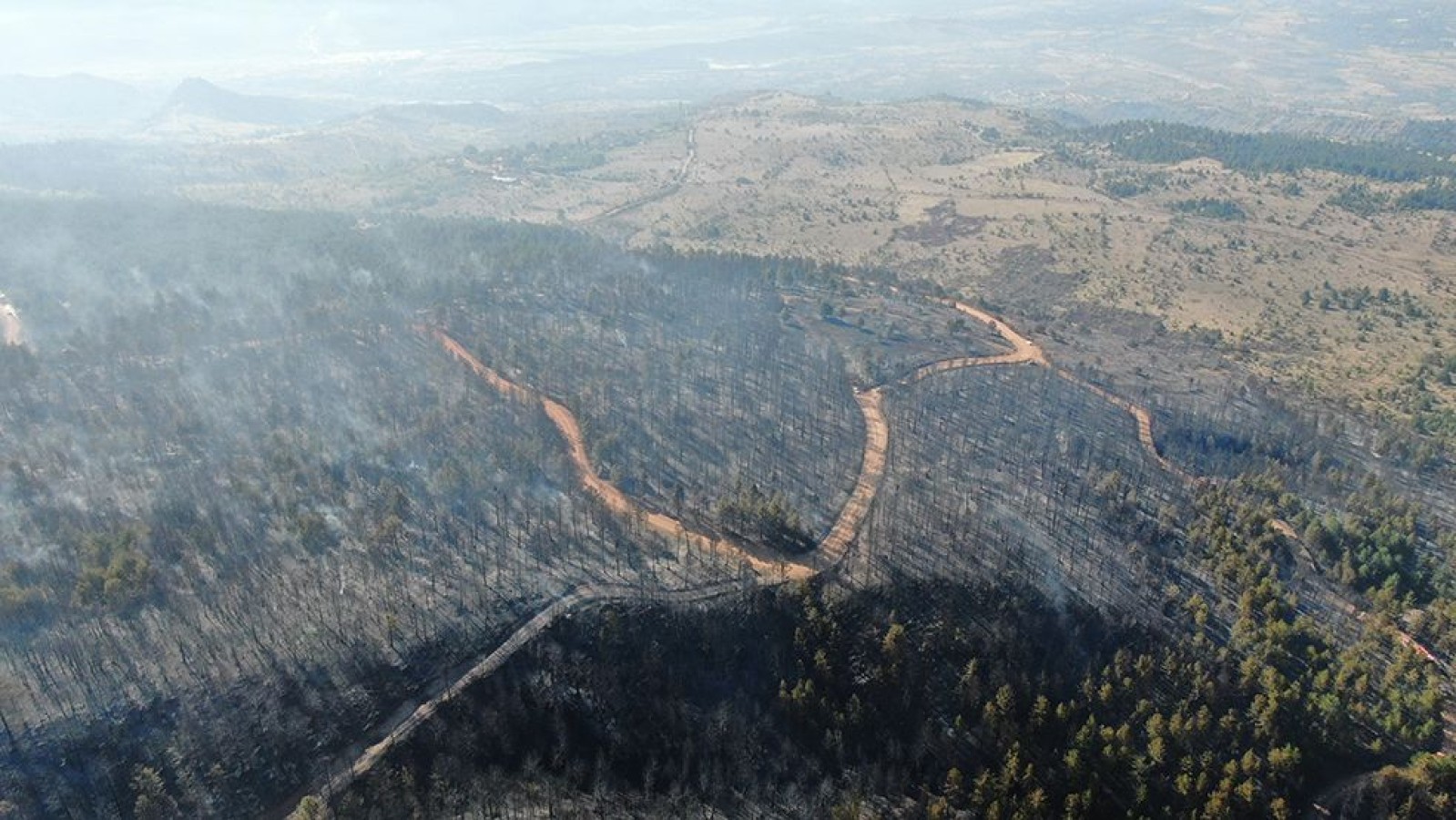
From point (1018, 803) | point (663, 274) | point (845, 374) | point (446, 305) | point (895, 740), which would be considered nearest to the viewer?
point (1018, 803)

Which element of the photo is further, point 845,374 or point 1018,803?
point 845,374

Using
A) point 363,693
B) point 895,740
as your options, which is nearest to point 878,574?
point 895,740

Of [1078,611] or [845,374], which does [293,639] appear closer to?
[1078,611]

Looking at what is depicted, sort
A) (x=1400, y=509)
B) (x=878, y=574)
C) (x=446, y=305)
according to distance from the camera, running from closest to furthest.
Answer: (x=878, y=574), (x=1400, y=509), (x=446, y=305)

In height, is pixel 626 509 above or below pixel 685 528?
above

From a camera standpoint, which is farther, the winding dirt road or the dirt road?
the dirt road

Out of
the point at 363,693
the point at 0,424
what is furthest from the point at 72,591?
the point at 0,424

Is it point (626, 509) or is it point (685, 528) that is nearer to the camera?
point (685, 528)

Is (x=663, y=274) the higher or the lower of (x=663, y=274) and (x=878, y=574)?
the higher

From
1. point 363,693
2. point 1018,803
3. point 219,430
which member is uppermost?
point 219,430

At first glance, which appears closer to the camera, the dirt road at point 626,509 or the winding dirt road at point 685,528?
the winding dirt road at point 685,528

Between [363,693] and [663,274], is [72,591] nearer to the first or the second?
[363,693]
